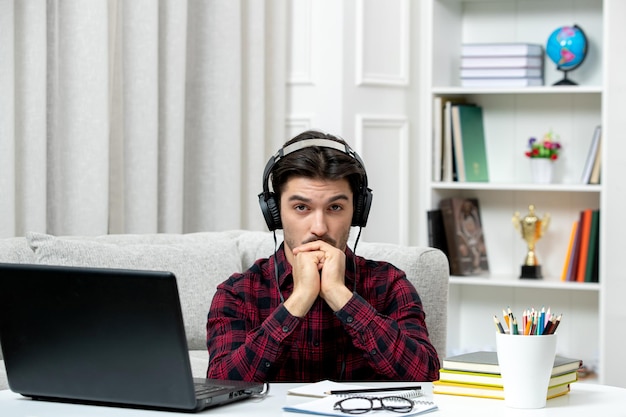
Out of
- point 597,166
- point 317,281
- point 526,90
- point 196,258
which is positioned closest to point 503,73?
point 526,90

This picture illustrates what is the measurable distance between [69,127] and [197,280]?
71cm

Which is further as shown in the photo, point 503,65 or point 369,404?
point 503,65

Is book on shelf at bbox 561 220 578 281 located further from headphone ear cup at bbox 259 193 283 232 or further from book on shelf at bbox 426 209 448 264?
headphone ear cup at bbox 259 193 283 232

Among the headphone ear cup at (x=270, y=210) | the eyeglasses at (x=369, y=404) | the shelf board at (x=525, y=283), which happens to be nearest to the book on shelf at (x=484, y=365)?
the eyeglasses at (x=369, y=404)

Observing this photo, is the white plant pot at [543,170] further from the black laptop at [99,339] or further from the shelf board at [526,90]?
the black laptop at [99,339]

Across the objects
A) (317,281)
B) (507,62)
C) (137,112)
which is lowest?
(317,281)

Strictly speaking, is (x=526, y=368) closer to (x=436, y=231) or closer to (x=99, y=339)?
(x=99, y=339)

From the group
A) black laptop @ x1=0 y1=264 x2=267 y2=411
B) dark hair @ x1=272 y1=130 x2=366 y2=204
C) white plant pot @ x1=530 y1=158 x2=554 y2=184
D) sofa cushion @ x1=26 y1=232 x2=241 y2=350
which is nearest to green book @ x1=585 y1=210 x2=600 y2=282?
white plant pot @ x1=530 y1=158 x2=554 y2=184

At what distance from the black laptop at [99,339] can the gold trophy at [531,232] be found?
2.53 m

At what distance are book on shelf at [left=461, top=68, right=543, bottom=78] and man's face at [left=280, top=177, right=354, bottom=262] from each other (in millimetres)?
2092

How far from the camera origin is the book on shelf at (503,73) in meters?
3.77

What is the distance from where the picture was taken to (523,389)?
132 cm

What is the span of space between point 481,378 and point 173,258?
1230 millimetres

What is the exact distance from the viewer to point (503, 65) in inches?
149
